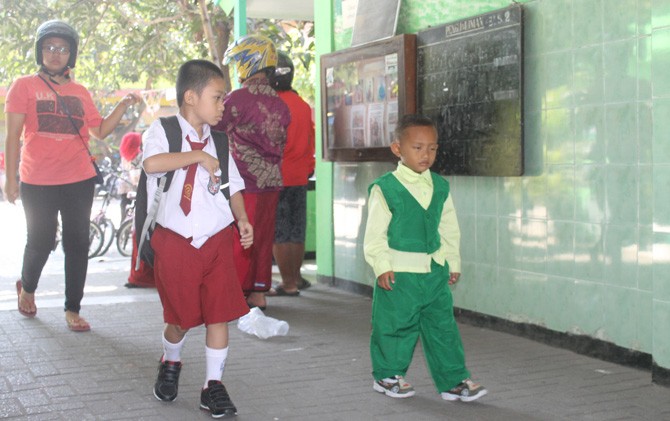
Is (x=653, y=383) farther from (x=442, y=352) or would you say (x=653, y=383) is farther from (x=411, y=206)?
(x=411, y=206)

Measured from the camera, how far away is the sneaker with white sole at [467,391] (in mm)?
4914

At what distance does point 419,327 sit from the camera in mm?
5082

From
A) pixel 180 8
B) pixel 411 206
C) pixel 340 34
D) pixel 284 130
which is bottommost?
pixel 411 206

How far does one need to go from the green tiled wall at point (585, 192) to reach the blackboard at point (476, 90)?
0.39ft

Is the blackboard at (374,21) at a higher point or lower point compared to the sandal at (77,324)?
higher

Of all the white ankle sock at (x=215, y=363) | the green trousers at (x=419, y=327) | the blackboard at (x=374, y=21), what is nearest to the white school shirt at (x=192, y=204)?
the white ankle sock at (x=215, y=363)

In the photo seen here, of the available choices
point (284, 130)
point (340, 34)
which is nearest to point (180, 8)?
point (340, 34)

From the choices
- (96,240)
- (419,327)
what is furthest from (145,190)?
(96,240)

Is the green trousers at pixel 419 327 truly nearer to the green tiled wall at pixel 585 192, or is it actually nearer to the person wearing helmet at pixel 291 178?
the green tiled wall at pixel 585 192

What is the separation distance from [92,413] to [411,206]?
1.90 metres

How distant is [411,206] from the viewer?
496 cm

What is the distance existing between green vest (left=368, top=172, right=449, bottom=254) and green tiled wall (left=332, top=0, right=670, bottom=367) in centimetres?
124

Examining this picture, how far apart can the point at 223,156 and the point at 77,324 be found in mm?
2715

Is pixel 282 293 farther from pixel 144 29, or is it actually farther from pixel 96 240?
pixel 144 29
